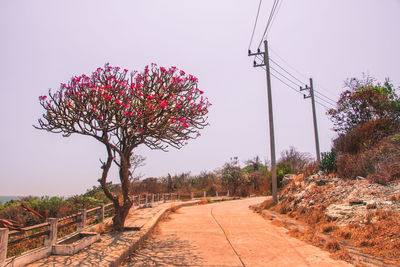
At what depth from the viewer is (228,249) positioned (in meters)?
7.17

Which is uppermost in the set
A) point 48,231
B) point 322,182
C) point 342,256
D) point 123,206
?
point 322,182

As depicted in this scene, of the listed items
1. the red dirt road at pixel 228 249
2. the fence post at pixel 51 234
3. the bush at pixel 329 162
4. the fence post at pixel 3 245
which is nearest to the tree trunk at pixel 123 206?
the red dirt road at pixel 228 249

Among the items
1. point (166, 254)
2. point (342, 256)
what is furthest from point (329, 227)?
point (166, 254)

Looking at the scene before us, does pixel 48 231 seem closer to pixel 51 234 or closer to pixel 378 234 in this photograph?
pixel 51 234

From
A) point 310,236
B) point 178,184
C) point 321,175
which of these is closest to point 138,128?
point 310,236

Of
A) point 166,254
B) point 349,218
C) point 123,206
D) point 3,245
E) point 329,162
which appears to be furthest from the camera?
point 329,162

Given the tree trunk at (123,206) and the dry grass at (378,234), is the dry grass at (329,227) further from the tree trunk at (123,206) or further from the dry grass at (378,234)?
the tree trunk at (123,206)

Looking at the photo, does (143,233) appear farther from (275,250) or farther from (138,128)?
(275,250)

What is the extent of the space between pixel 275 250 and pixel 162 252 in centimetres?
311

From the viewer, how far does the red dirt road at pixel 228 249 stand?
6.01 meters

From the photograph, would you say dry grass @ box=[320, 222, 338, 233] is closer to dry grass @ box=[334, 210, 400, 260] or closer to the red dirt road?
dry grass @ box=[334, 210, 400, 260]

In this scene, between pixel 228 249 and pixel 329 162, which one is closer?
pixel 228 249

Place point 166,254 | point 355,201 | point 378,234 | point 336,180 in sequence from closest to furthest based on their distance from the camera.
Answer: point 378,234, point 166,254, point 355,201, point 336,180

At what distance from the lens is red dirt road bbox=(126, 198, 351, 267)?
19.7ft
